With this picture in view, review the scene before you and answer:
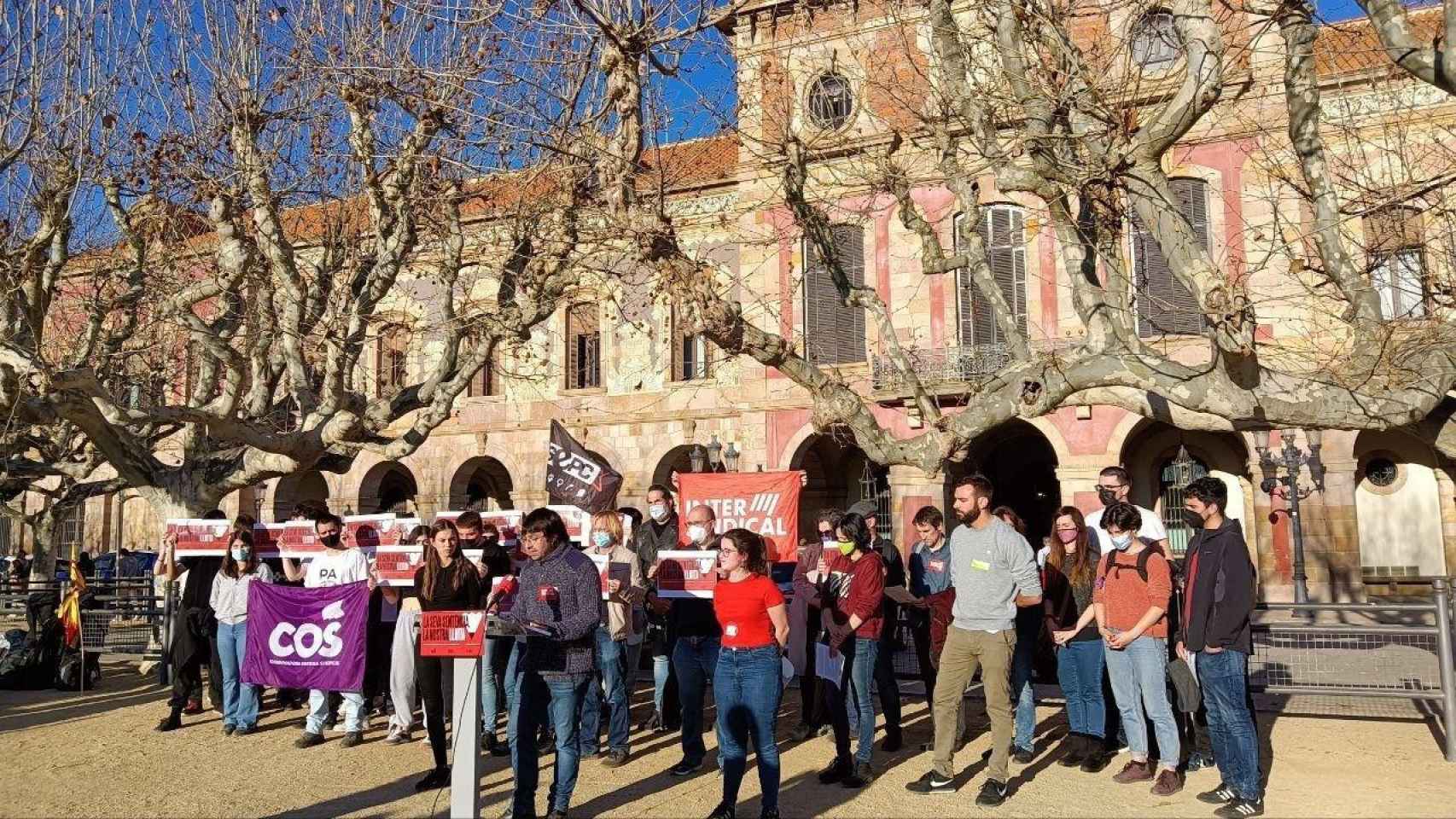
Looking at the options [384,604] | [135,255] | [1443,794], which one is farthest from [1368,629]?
[135,255]

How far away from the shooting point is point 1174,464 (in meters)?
21.8

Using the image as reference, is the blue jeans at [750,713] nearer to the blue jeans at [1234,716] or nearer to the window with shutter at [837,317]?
the blue jeans at [1234,716]

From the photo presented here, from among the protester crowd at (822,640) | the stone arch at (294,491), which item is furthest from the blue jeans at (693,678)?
the stone arch at (294,491)

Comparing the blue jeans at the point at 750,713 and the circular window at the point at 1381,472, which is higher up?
the circular window at the point at 1381,472

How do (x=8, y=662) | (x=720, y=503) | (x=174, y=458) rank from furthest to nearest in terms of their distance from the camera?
1. (x=174, y=458)
2. (x=720, y=503)
3. (x=8, y=662)

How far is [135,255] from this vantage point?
1305cm

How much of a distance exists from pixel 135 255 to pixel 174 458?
18.2 metres

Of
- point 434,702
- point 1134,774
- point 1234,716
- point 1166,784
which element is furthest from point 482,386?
point 1234,716

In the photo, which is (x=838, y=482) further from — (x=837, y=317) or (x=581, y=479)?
(x=581, y=479)

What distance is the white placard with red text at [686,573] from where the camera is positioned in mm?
8016

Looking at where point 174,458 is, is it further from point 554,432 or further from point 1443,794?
point 1443,794

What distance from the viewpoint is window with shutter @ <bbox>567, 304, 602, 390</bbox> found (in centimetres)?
2559

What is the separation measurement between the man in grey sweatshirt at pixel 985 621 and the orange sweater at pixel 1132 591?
60 centimetres

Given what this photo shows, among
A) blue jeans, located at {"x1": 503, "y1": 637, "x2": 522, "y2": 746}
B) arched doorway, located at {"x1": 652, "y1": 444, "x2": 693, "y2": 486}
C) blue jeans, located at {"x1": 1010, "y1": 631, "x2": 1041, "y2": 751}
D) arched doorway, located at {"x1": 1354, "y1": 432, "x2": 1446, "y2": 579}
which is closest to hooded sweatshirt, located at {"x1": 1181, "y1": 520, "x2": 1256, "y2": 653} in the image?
blue jeans, located at {"x1": 1010, "y1": 631, "x2": 1041, "y2": 751}
